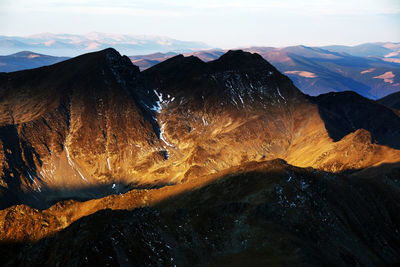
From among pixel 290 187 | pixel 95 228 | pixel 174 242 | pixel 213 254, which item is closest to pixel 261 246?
pixel 213 254

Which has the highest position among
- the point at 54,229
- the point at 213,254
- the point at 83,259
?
the point at 83,259

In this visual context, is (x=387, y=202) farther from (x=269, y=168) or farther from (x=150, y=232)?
(x=150, y=232)

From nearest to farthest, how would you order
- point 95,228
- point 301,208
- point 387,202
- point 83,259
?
1. point 83,259
2. point 95,228
3. point 301,208
4. point 387,202

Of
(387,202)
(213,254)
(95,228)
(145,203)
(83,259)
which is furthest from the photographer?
(387,202)

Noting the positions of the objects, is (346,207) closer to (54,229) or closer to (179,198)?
(179,198)

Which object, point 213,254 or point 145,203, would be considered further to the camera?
point 145,203

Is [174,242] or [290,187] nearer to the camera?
[174,242]

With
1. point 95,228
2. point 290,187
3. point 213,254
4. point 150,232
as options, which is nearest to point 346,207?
point 290,187

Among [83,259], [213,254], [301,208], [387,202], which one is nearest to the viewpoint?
[83,259]

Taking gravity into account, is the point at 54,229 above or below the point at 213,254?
below
